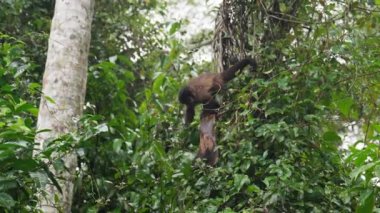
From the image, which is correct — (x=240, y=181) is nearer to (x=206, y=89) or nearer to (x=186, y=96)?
(x=206, y=89)

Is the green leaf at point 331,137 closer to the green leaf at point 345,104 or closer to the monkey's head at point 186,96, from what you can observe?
the green leaf at point 345,104

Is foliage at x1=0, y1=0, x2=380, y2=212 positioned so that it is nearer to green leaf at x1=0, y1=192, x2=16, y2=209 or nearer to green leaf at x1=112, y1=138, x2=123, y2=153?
green leaf at x1=112, y1=138, x2=123, y2=153

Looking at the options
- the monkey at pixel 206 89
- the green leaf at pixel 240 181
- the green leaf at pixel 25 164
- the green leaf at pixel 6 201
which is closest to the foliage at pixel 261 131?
the green leaf at pixel 240 181

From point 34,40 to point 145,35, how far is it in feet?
5.58

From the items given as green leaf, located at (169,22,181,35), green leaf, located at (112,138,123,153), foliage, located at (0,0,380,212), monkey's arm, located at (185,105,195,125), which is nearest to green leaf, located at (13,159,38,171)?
foliage, located at (0,0,380,212)

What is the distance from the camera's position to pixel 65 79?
445 centimetres

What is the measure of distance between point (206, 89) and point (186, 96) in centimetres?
42

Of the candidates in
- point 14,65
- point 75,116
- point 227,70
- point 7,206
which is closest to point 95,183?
point 75,116

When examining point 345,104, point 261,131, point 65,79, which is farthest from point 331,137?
point 65,79

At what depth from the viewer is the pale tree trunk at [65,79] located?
421 cm

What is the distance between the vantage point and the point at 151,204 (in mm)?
4770

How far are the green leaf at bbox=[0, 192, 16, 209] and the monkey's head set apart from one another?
3.26 m

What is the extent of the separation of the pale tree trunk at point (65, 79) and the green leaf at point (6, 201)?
3.24 feet

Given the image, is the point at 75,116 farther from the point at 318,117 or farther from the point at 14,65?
the point at 318,117
